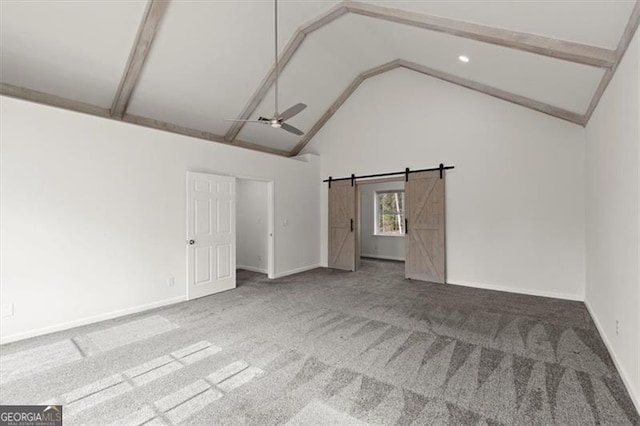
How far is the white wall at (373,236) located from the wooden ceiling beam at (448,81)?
2.67 metres

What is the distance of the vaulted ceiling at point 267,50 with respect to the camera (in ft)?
10.0

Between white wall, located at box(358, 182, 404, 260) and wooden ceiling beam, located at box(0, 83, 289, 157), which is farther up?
wooden ceiling beam, located at box(0, 83, 289, 157)

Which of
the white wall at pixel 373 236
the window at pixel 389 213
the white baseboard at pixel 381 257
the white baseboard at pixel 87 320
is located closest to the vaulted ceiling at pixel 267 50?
the white baseboard at pixel 87 320

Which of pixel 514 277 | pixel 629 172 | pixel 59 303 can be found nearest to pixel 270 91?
pixel 59 303

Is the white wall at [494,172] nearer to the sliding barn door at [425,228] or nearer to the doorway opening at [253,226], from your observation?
the sliding barn door at [425,228]

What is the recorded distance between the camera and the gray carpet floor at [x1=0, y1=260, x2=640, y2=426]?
2061mm

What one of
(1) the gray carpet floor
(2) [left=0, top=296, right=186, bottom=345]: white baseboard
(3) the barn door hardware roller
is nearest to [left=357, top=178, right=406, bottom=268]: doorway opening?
(3) the barn door hardware roller

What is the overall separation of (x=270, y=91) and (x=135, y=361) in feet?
16.3

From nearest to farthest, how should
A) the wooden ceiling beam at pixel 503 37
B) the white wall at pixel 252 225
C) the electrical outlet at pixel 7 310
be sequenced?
the wooden ceiling beam at pixel 503 37 < the electrical outlet at pixel 7 310 < the white wall at pixel 252 225

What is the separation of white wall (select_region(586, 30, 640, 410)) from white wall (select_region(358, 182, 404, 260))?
523 cm

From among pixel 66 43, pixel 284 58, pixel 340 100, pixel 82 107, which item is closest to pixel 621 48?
pixel 284 58

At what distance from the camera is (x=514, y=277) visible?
5.16 m

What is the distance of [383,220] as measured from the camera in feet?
31.1

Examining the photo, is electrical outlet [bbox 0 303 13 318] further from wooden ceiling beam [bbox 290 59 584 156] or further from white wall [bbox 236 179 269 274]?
wooden ceiling beam [bbox 290 59 584 156]
